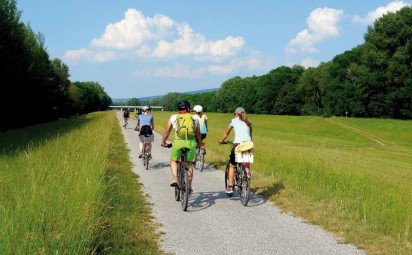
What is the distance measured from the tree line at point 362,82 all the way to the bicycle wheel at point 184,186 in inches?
2133

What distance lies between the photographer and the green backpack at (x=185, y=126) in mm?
9117

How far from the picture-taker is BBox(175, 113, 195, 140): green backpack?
29.9 ft

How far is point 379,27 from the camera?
61.5 m

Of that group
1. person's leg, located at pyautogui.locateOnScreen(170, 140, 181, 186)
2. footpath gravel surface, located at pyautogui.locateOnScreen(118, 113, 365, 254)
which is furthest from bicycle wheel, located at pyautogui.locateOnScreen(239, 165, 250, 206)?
person's leg, located at pyautogui.locateOnScreen(170, 140, 181, 186)

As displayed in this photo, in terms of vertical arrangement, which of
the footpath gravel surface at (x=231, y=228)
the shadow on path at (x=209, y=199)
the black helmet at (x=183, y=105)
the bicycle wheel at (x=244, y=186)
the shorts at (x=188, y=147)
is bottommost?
the shadow on path at (x=209, y=199)

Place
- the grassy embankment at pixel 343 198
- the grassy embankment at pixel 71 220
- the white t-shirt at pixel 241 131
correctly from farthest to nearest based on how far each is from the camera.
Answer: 1. the white t-shirt at pixel 241 131
2. the grassy embankment at pixel 343 198
3. the grassy embankment at pixel 71 220

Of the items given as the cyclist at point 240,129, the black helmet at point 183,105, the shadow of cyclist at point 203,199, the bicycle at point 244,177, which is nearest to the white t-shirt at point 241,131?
the cyclist at point 240,129

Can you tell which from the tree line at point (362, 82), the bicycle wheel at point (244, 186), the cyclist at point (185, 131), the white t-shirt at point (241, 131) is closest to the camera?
the cyclist at point (185, 131)

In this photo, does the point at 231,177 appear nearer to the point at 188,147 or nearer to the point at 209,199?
the point at 209,199

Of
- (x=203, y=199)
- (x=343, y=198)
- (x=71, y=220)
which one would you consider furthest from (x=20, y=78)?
(x=71, y=220)

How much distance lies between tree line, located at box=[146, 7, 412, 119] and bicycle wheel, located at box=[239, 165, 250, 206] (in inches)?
2094

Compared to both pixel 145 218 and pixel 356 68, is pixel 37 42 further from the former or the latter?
pixel 145 218

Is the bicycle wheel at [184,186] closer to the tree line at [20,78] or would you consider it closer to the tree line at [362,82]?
the tree line at [20,78]

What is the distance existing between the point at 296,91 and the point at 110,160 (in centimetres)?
8842
